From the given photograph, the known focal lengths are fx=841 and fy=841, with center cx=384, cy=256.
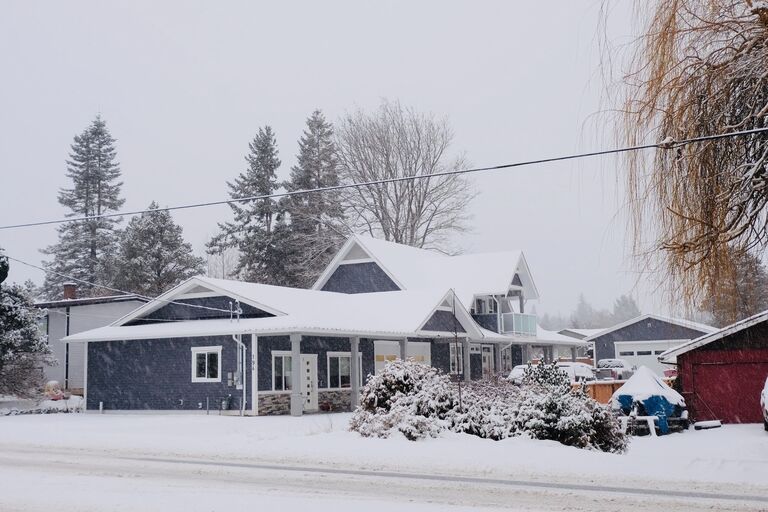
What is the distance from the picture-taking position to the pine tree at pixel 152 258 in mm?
58000

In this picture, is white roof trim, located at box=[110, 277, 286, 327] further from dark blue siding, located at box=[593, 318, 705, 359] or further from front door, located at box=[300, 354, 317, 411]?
dark blue siding, located at box=[593, 318, 705, 359]

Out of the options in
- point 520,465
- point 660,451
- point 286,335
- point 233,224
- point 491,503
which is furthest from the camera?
point 233,224

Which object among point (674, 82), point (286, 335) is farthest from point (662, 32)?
point (286, 335)

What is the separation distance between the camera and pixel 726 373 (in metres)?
27.2

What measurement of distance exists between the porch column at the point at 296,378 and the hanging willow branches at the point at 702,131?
20.3 m

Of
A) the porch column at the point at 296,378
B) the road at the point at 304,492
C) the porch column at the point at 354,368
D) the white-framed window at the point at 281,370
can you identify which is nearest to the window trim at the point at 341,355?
the porch column at the point at 354,368

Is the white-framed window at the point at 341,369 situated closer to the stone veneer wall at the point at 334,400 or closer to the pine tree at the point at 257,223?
the stone veneer wall at the point at 334,400

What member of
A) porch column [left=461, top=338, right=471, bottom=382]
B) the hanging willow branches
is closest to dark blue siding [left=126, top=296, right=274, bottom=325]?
porch column [left=461, top=338, right=471, bottom=382]

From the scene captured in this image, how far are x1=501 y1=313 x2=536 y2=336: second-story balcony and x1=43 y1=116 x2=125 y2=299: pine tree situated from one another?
1475 inches

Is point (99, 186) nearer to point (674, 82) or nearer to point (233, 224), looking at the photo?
point (233, 224)

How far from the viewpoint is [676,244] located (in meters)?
11.5

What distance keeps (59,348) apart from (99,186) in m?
33.0

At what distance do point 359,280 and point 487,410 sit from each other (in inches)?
967

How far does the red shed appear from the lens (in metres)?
26.8
